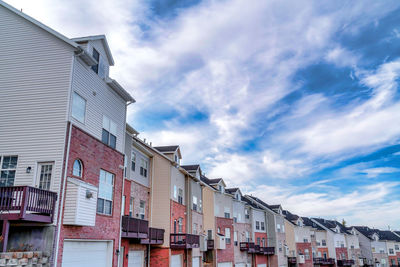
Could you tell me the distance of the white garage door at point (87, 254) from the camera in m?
14.3

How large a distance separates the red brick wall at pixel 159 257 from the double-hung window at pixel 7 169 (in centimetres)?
1489

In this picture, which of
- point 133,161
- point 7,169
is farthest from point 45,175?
point 133,161

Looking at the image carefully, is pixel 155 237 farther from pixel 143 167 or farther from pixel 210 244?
pixel 210 244

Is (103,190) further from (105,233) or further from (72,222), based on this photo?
(72,222)

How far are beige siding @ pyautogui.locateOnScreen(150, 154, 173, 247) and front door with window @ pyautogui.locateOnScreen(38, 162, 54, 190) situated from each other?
1450cm

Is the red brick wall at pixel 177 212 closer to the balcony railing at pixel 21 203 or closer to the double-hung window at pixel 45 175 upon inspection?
the double-hung window at pixel 45 175

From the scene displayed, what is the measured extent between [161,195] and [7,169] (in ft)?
48.9

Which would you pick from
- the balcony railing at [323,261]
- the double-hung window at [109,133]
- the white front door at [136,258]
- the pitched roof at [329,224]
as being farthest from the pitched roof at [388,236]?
the double-hung window at [109,133]

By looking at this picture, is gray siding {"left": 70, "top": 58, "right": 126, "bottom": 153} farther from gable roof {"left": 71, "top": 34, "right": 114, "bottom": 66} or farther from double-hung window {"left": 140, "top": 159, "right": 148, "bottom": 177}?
double-hung window {"left": 140, "top": 159, "right": 148, "bottom": 177}

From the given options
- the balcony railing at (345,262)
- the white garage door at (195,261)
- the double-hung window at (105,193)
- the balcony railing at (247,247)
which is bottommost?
the balcony railing at (345,262)

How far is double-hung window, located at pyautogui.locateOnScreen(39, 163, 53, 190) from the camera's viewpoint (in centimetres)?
1421

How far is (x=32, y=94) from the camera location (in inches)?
605

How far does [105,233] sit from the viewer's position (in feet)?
55.5

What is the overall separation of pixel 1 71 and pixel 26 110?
244 cm
